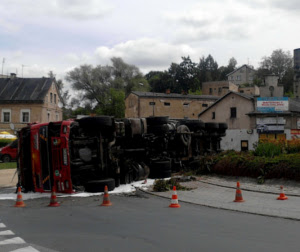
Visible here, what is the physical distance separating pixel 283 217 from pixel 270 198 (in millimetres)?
2704

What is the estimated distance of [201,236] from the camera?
7.02 metres

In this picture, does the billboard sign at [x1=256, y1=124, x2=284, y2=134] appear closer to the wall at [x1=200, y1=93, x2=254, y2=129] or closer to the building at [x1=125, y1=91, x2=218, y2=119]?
the wall at [x1=200, y1=93, x2=254, y2=129]

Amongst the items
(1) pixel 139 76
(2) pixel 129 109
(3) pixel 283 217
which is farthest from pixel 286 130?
(1) pixel 139 76

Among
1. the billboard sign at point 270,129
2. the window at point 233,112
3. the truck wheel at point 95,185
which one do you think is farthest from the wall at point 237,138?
the truck wheel at point 95,185

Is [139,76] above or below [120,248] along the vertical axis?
above

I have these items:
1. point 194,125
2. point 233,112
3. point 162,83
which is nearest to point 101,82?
point 162,83

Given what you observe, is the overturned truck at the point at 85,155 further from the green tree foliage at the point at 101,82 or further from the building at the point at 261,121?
the green tree foliage at the point at 101,82

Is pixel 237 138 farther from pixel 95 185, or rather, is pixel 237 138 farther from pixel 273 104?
pixel 95 185

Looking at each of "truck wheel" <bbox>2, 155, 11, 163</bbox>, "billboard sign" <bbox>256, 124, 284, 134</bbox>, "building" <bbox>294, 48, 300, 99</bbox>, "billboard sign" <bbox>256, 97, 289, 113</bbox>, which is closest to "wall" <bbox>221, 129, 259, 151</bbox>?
"billboard sign" <bbox>256, 124, 284, 134</bbox>

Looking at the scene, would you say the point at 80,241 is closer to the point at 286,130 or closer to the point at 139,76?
the point at 286,130

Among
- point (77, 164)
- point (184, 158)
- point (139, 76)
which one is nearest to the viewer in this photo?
point (77, 164)

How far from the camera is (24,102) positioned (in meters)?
53.2

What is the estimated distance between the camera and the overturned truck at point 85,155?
1219 centimetres

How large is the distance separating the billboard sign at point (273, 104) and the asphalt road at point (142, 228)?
35.4m
